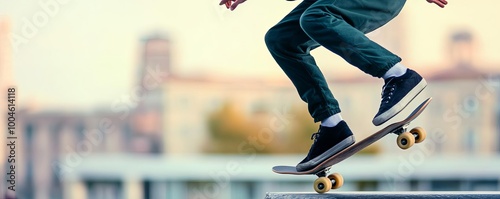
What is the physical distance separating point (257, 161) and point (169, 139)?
16.1 feet

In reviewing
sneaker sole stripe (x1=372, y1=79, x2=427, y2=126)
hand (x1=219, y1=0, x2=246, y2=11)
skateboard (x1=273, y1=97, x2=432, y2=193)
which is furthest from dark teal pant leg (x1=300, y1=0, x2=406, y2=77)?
hand (x1=219, y1=0, x2=246, y2=11)

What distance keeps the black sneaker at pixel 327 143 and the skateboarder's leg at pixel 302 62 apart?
0.27 ft

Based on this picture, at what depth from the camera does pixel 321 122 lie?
16.4 feet

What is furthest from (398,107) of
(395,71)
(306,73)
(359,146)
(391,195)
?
(306,73)

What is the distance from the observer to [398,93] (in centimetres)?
470

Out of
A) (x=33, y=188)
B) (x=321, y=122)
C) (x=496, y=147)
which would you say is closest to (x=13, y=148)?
(x=321, y=122)

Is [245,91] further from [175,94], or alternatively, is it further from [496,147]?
[496,147]

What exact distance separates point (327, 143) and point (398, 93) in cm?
52

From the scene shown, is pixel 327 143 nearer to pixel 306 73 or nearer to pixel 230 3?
pixel 306 73

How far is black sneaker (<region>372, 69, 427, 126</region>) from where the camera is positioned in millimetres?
4680

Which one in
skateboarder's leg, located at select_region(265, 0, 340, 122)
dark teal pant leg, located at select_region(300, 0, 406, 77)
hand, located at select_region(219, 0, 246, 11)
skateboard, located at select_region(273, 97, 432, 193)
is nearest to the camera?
dark teal pant leg, located at select_region(300, 0, 406, 77)

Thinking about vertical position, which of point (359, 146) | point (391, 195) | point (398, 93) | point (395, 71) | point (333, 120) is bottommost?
point (391, 195)

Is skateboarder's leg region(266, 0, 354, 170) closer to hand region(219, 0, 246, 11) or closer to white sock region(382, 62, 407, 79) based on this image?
hand region(219, 0, 246, 11)

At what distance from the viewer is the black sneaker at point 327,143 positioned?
4941 millimetres
